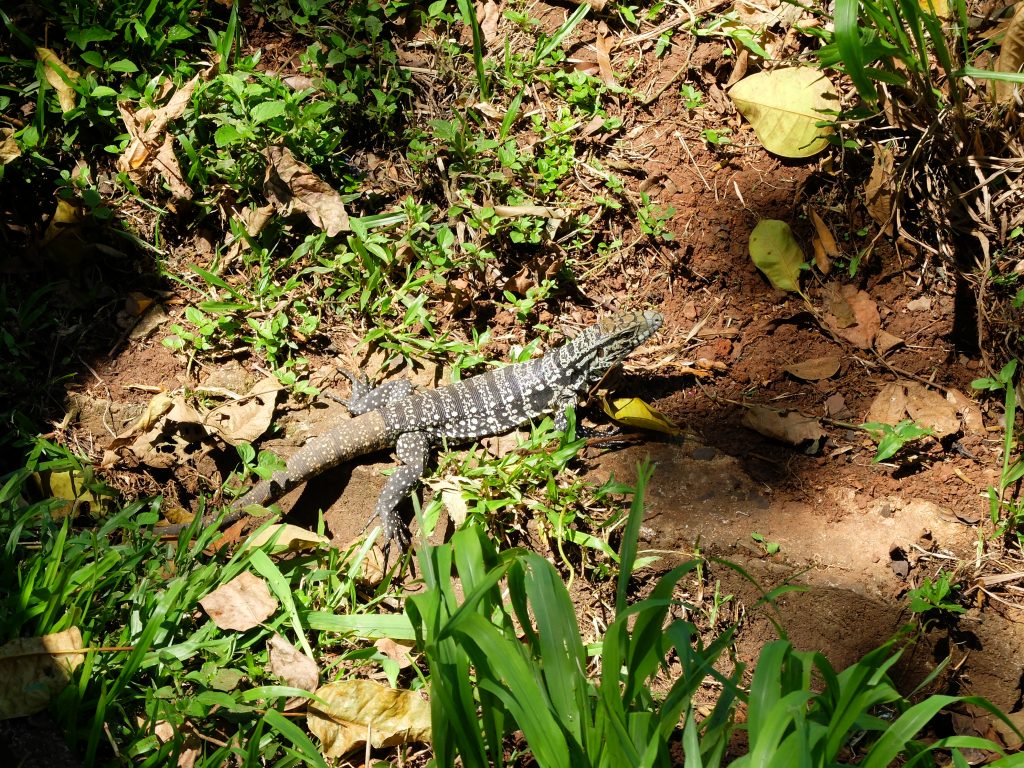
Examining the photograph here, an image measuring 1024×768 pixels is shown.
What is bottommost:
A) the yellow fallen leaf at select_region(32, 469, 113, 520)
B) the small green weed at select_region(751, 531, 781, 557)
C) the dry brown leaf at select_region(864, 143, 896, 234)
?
the small green weed at select_region(751, 531, 781, 557)

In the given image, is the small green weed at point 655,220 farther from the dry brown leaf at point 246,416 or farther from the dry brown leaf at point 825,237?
the dry brown leaf at point 246,416

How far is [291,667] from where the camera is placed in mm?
3930

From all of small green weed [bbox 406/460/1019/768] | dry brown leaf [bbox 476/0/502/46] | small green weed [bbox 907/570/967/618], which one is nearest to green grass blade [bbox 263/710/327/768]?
A: small green weed [bbox 406/460/1019/768]

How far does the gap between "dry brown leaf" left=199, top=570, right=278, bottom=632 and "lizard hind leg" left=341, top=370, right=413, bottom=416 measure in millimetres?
1628

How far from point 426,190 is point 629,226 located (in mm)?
1528

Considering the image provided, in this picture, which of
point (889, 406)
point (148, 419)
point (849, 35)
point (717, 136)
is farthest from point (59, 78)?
point (889, 406)

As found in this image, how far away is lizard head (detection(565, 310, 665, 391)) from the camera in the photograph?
5.42 m

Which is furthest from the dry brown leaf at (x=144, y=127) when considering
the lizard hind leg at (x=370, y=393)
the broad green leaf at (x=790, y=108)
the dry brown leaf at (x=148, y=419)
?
the broad green leaf at (x=790, y=108)

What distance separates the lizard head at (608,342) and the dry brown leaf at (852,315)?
1.16 meters

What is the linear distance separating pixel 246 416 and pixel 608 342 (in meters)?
2.41

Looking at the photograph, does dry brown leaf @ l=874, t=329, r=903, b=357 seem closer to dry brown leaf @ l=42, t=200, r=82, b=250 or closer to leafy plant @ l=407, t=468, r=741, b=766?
A: leafy plant @ l=407, t=468, r=741, b=766

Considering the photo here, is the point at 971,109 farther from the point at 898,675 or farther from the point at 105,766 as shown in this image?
the point at 105,766

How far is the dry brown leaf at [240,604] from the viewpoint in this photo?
3979 millimetres

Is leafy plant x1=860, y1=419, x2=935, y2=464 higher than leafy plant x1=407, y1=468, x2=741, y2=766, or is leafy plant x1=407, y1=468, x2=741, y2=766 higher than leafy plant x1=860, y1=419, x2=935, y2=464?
leafy plant x1=407, y1=468, x2=741, y2=766
